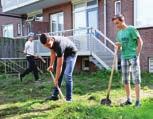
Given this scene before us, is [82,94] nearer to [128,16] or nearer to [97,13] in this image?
[128,16]

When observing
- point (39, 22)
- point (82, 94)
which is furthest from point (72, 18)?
point (82, 94)

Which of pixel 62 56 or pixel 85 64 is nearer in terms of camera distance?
pixel 62 56

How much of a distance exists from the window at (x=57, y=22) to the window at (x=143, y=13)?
708cm

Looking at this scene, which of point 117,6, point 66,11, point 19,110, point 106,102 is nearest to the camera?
point 19,110

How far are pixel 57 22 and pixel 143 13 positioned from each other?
27.5 feet

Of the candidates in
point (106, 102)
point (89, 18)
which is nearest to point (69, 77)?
point (106, 102)

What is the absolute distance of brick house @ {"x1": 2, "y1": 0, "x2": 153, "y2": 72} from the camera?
1759cm

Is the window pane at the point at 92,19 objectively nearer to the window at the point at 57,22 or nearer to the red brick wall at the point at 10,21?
the window at the point at 57,22

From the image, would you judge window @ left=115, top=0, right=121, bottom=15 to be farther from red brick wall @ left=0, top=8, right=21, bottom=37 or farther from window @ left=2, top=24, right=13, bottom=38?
window @ left=2, top=24, right=13, bottom=38

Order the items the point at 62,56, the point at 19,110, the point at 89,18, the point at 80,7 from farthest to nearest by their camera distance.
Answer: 1. the point at 80,7
2. the point at 89,18
3. the point at 19,110
4. the point at 62,56

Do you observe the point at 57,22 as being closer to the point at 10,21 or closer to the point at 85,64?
the point at 85,64

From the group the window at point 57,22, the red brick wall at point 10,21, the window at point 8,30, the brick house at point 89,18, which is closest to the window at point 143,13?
the brick house at point 89,18

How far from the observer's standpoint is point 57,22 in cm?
2497

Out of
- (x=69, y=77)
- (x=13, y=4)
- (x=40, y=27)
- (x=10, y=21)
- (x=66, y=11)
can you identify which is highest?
(x=13, y=4)
